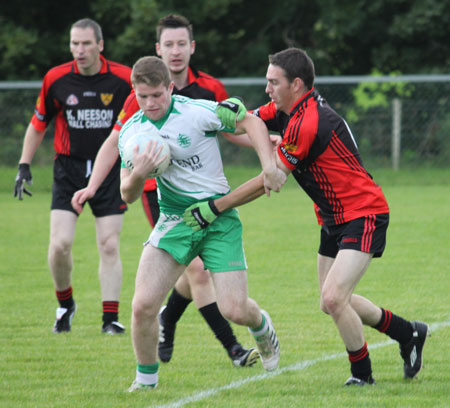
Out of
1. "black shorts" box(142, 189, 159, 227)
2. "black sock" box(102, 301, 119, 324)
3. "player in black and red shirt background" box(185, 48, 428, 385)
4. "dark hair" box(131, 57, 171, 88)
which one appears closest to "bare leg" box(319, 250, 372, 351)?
"player in black and red shirt background" box(185, 48, 428, 385)

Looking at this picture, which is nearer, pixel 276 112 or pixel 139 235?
pixel 276 112

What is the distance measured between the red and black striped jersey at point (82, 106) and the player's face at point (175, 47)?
1061 millimetres

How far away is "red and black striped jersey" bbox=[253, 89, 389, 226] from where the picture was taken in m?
4.80

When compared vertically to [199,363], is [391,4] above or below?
above

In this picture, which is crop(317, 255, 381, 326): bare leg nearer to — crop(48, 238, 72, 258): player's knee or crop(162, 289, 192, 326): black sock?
crop(162, 289, 192, 326): black sock

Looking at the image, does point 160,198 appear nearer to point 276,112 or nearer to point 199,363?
point 276,112

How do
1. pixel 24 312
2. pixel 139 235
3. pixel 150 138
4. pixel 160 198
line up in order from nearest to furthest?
pixel 150 138 → pixel 160 198 → pixel 24 312 → pixel 139 235

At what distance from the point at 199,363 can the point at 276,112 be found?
1788mm

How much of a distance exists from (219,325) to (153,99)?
1.80 meters

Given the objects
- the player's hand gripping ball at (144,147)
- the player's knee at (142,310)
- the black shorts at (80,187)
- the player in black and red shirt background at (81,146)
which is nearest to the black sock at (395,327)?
the player's knee at (142,310)

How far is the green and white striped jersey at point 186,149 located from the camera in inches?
196

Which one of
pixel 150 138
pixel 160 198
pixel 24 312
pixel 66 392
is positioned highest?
pixel 150 138

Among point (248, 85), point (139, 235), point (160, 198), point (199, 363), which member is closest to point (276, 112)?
point (160, 198)

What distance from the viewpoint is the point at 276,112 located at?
5305 millimetres
